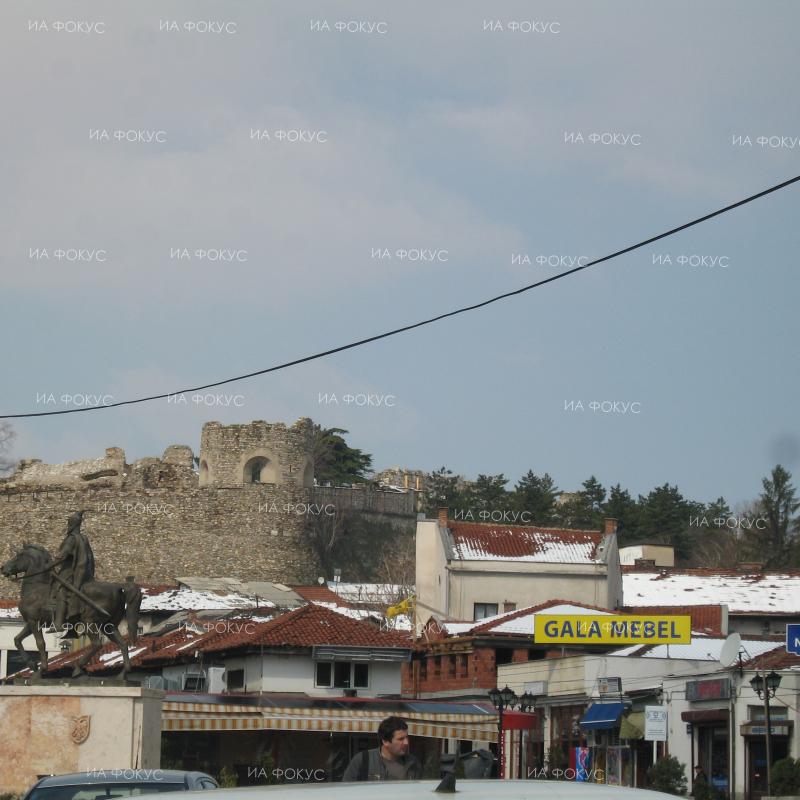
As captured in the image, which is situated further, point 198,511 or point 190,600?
point 198,511

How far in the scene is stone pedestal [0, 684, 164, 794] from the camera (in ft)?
58.0

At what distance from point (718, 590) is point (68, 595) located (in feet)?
131

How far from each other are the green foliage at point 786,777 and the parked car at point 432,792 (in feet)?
69.8

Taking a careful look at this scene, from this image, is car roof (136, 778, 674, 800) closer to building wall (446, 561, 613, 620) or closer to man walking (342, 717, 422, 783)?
man walking (342, 717, 422, 783)

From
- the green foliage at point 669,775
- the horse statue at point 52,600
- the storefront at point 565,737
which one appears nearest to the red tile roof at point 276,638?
the storefront at point 565,737

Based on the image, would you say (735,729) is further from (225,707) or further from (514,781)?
(514,781)

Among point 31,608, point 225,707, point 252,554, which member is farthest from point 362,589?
point 31,608

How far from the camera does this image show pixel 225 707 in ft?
106

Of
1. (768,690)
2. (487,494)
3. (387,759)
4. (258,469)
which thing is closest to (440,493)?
(487,494)

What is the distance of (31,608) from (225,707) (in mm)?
14067

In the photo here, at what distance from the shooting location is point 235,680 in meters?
39.6

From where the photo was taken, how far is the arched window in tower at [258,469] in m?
72.2

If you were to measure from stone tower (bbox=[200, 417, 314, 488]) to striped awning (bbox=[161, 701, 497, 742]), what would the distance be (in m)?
Result: 37.8

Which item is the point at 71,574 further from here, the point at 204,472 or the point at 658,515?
the point at 658,515
